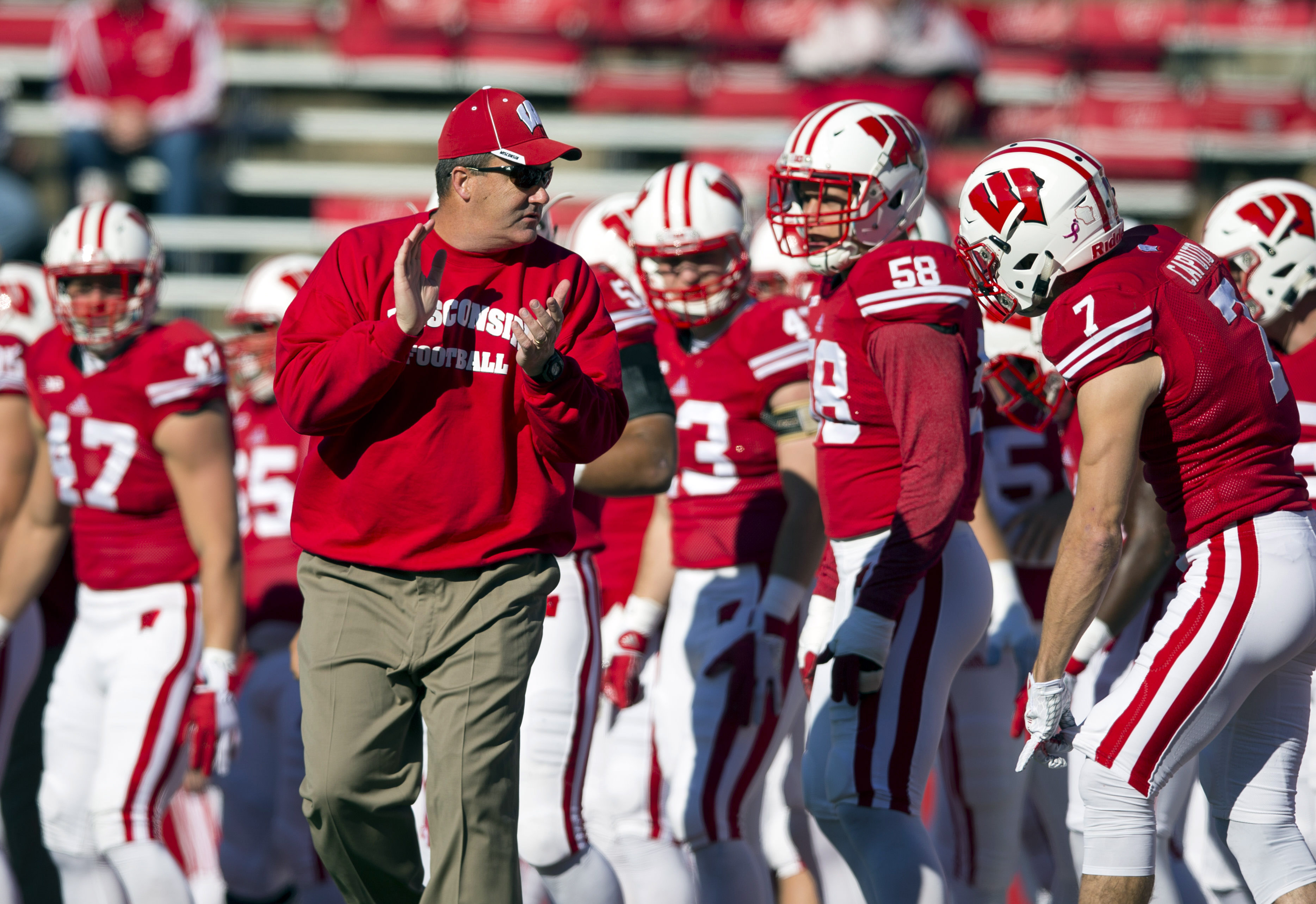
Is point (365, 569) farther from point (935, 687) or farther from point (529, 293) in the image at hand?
point (935, 687)

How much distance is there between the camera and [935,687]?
3.70 meters

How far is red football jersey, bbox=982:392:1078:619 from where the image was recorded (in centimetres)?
480

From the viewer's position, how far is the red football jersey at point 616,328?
4051 mm

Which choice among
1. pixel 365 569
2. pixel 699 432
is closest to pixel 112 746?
pixel 365 569

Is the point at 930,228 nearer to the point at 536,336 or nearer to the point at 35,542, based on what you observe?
the point at 536,336

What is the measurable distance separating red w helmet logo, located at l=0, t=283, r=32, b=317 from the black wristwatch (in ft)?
11.2

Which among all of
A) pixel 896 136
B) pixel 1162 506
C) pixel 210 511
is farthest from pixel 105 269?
pixel 1162 506

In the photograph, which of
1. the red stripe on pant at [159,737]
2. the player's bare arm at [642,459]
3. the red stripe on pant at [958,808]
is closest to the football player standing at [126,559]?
the red stripe on pant at [159,737]

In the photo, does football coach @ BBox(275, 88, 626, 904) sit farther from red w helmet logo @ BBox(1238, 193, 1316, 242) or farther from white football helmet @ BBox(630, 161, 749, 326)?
red w helmet logo @ BBox(1238, 193, 1316, 242)

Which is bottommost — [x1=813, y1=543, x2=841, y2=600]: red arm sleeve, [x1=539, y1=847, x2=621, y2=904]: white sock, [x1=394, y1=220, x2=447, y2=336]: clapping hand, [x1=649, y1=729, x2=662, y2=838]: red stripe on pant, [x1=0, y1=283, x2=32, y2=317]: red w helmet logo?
[x1=539, y1=847, x2=621, y2=904]: white sock

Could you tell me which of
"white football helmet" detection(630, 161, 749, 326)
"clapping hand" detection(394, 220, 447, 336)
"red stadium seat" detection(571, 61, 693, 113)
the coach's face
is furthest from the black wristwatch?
"red stadium seat" detection(571, 61, 693, 113)

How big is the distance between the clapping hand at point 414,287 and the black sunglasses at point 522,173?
0.76ft

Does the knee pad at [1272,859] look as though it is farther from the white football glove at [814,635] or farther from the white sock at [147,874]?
the white sock at [147,874]

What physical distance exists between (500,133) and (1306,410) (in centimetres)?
221
